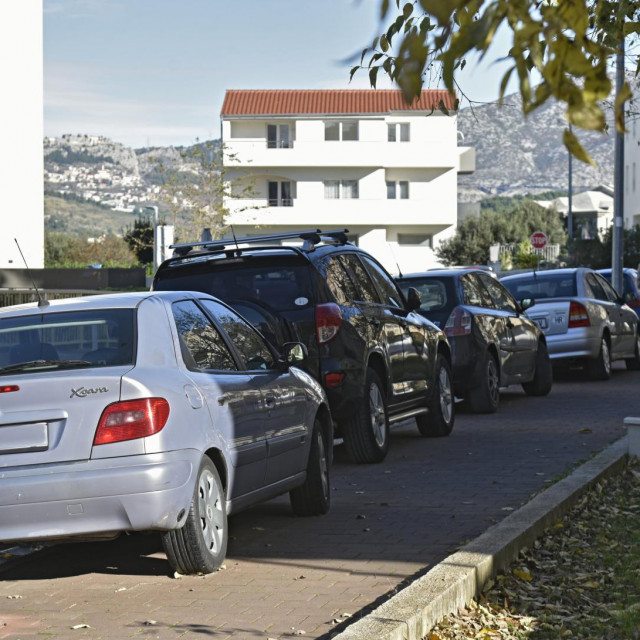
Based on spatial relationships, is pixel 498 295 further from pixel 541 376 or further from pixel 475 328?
pixel 475 328

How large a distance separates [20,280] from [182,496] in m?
42.7

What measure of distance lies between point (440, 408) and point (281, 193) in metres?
68.7

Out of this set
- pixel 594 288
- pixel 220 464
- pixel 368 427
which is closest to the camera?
pixel 220 464

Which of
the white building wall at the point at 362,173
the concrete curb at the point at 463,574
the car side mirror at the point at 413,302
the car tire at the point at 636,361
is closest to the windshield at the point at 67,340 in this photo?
the concrete curb at the point at 463,574

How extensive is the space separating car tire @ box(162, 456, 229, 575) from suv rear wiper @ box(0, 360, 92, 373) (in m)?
0.81

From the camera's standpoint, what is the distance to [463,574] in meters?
6.17

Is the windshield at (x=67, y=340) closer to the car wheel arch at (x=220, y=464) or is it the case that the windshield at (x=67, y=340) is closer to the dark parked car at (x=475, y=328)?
the car wheel arch at (x=220, y=464)

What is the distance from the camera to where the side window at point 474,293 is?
15578mm

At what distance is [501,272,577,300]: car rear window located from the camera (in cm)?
2031

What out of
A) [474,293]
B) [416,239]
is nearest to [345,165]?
[416,239]

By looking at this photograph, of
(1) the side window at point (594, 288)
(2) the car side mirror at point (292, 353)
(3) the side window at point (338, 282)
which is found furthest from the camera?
(1) the side window at point (594, 288)

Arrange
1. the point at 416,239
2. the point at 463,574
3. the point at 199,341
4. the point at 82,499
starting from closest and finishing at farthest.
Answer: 1. the point at 463,574
2. the point at 82,499
3. the point at 199,341
4. the point at 416,239

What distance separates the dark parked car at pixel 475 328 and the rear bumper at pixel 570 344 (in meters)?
2.88

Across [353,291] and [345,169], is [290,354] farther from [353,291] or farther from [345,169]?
[345,169]
